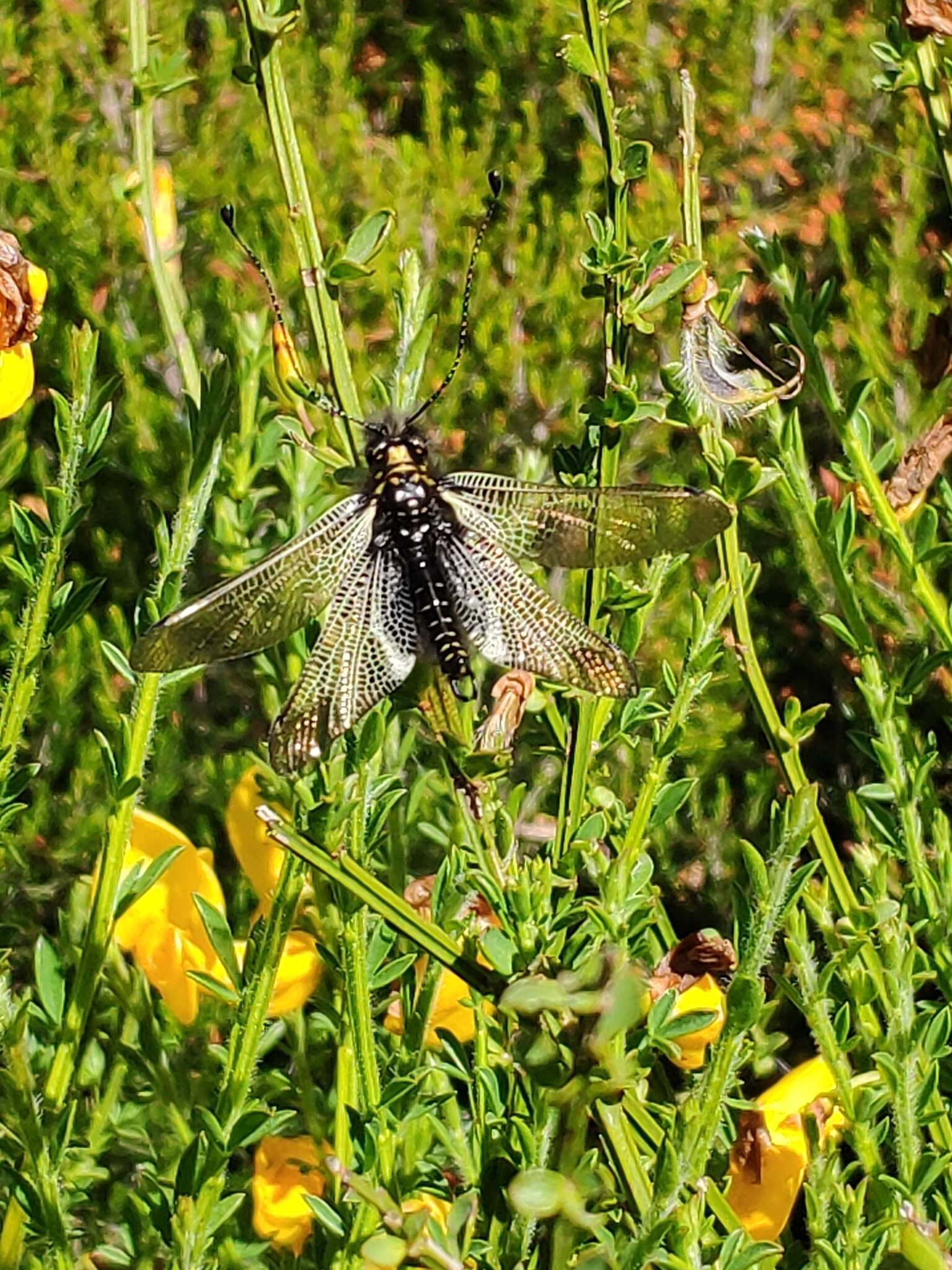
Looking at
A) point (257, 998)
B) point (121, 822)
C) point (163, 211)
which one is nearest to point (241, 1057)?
point (257, 998)

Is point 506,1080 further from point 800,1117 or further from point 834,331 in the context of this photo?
point 834,331

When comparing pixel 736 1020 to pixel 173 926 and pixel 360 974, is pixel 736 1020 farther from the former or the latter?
pixel 173 926

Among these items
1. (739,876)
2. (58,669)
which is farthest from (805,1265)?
(58,669)

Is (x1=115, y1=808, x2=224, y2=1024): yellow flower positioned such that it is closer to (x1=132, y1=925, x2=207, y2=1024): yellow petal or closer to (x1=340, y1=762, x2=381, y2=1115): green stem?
(x1=132, y1=925, x2=207, y2=1024): yellow petal

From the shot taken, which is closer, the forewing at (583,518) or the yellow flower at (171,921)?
the forewing at (583,518)

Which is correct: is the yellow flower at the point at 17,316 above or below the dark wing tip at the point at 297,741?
above

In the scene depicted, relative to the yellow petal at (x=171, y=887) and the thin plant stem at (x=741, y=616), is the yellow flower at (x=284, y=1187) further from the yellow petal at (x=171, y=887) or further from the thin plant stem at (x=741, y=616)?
the thin plant stem at (x=741, y=616)

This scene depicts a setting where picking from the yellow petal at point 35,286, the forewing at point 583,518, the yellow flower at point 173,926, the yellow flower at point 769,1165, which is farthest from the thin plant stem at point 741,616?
the yellow petal at point 35,286
